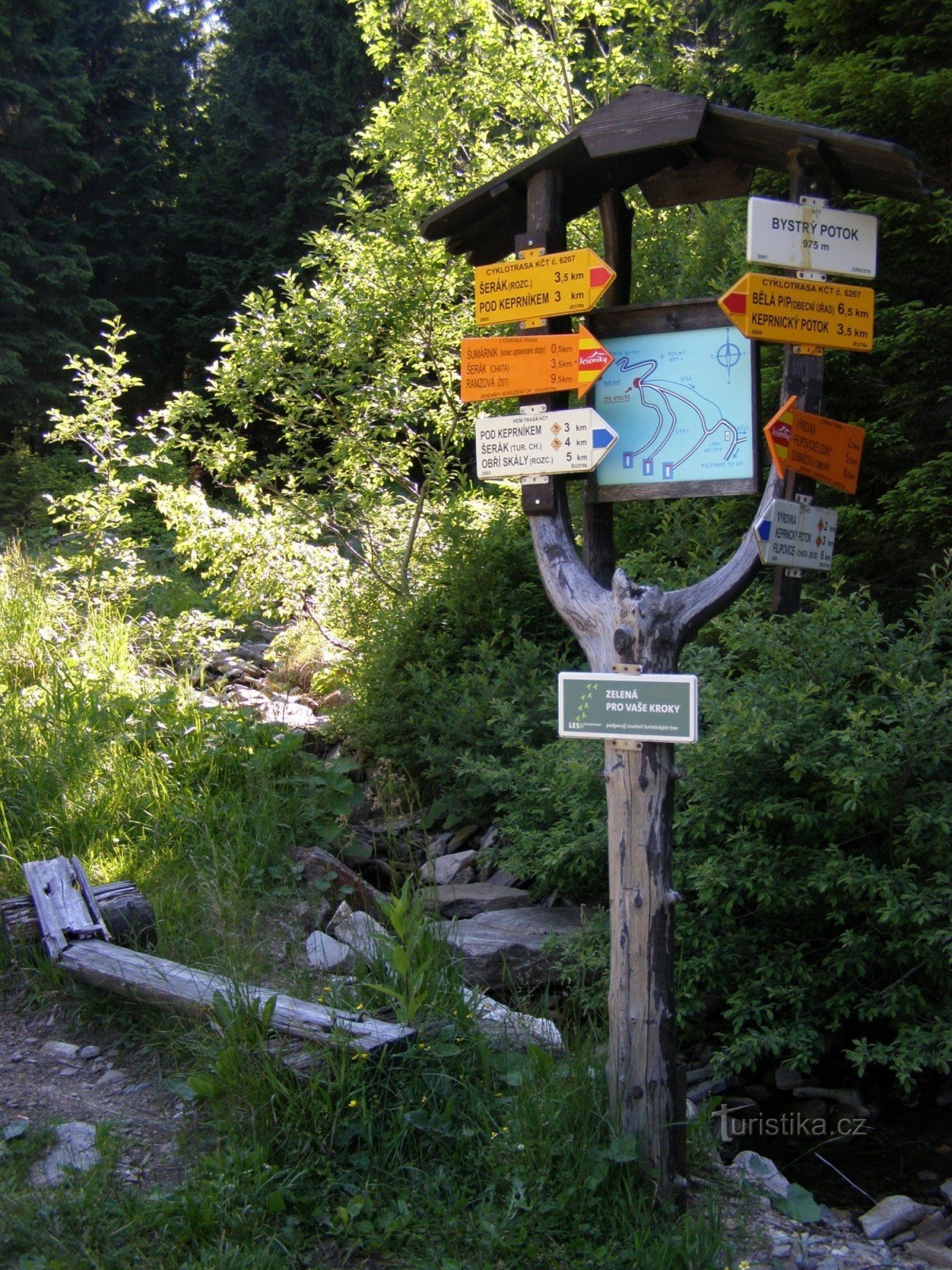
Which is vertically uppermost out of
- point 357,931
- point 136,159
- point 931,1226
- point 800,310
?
point 136,159

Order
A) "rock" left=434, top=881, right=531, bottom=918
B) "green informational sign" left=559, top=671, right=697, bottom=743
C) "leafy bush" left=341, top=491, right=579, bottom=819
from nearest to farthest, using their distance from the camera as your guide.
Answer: "green informational sign" left=559, top=671, right=697, bottom=743 < "rock" left=434, top=881, right=531, bottom=918 < "leafy bush" left=341, top=491, right=579, bottom=819

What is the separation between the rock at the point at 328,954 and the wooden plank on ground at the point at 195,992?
1.24 feet

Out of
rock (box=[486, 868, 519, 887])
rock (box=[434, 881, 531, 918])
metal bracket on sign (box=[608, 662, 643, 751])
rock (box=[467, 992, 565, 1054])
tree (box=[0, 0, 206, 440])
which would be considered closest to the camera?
metal bracket on sign (box=[608, 662, 643, 751])

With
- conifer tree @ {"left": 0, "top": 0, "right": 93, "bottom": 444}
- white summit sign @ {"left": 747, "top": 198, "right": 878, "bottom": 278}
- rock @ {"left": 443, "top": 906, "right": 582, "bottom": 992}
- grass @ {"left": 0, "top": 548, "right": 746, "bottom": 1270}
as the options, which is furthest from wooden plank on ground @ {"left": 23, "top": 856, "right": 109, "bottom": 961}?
conifer tree @ {"left": 0, "top": 0, "right": 93, "bottom": 444}

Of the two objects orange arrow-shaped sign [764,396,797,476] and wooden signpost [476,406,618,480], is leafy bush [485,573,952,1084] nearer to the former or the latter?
orange arrow-shaped sign [764,396,797,476]

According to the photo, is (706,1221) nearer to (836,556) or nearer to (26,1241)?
(26,1241)

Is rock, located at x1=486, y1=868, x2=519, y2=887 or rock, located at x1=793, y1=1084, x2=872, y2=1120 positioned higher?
rock, located at x1=486, y1=868, x2=519, y2=887

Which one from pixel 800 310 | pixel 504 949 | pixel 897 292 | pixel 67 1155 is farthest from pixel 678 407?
pixel 897 292

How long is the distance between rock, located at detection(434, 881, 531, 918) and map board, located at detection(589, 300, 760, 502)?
90.9 inches

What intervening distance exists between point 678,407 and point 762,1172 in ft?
7.93

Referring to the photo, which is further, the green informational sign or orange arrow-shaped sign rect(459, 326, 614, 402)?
orange arrow-shaped sign rect(459, 326, 614, 402)

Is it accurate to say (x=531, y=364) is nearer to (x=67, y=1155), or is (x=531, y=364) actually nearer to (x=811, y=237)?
(x=811, y=237)

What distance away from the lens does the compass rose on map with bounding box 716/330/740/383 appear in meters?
3.50

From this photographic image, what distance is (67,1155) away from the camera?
3113 millimetres
